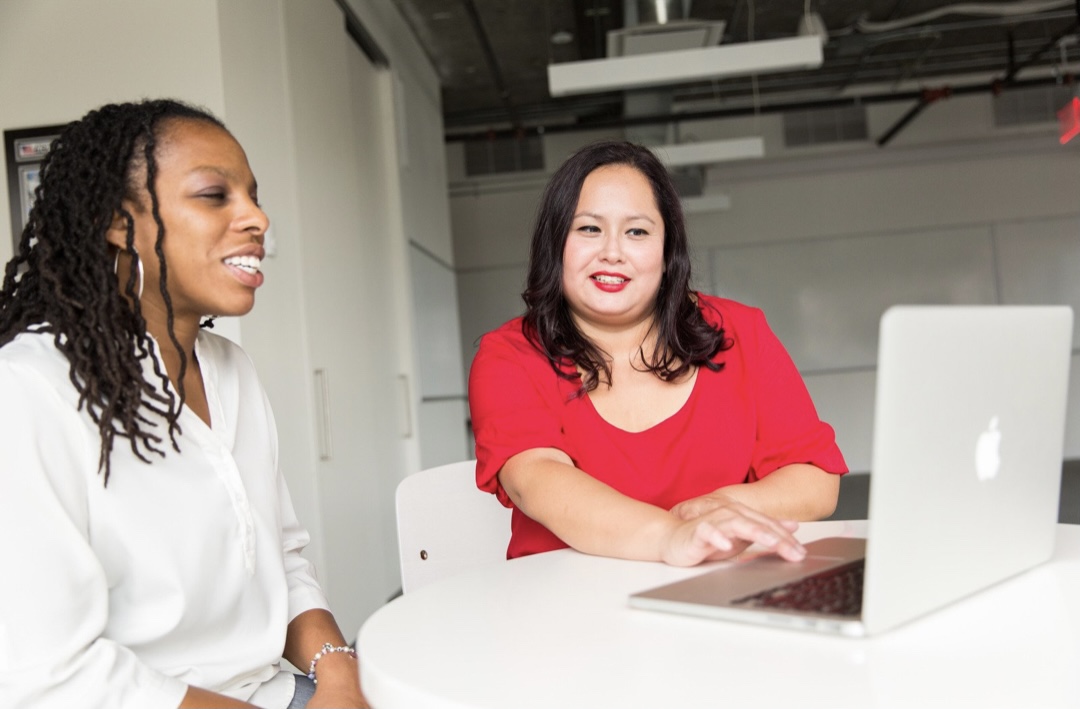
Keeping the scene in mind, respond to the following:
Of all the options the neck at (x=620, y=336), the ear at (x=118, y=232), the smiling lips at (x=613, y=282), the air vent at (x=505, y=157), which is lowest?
the neck at (x=620, y=336)

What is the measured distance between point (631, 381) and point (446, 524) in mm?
440

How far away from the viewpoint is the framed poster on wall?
113 inches

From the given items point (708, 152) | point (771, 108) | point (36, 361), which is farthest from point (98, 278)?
point (771, 108)

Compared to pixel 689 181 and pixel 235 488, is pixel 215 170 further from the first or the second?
pixel 689 181

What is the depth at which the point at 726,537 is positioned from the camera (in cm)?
114

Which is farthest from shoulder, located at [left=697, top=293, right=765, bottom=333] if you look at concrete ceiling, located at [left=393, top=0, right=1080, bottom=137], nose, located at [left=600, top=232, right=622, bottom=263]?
concrete ceiling, located at [left=393, top=0, right=1080, bottom=137]

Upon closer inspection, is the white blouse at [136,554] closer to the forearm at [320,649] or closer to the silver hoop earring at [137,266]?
the forearm at [320,649]

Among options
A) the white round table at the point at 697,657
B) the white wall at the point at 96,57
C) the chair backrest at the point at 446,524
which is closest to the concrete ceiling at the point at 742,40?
the white wall at the point at 96,57

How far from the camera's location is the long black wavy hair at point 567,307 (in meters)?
1.77

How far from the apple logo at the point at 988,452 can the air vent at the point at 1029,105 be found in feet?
32.7

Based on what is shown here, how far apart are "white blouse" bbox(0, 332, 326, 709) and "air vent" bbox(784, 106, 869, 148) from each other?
9141mm

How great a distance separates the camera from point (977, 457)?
89cm

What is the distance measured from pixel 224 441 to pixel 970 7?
725 centimetres

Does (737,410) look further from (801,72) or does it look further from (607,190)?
(801,72)
